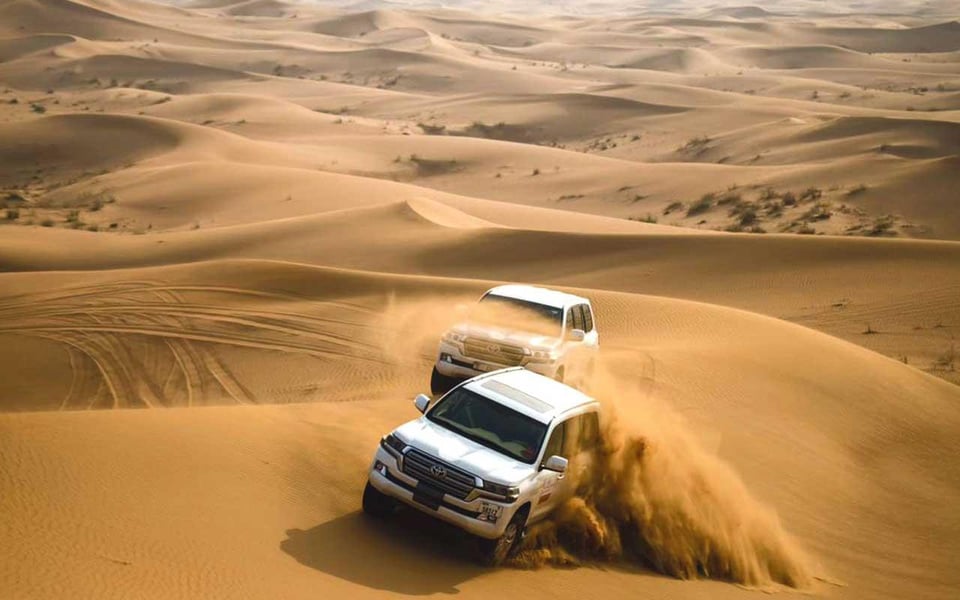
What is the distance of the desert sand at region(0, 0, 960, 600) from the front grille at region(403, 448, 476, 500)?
58 cm

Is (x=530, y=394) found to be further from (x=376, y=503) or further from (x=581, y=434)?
(x=376, y=503)

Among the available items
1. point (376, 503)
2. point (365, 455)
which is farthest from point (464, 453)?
point (365, 455)

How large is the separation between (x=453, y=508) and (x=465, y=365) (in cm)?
390

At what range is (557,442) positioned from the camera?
8.38 m

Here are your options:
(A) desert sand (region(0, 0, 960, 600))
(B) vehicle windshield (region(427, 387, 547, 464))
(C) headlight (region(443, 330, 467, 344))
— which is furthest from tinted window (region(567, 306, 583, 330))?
(B) vehicle windshield (region(427, 387, 547, 464))

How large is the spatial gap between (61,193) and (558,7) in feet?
527

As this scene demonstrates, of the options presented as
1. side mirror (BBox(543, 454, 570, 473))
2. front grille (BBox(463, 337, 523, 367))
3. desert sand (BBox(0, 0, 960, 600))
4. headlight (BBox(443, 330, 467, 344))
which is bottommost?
desert sand (BBox(0, 0, 960, 600))

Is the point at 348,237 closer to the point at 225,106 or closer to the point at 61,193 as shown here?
the point at 61,193

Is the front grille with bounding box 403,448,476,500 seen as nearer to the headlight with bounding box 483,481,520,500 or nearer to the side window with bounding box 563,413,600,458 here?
the headlight with bounding box 483,481,520,500

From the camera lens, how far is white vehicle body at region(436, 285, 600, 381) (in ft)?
37.2

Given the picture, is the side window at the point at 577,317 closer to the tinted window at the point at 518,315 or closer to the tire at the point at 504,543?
the tinted window at the point at 518,315

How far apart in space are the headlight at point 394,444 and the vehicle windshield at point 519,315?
398 centimetres

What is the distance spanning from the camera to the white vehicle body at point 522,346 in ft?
37.2

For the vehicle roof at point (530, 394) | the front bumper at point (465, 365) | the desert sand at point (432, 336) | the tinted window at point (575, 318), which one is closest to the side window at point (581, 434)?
Answer: the vehicle roof at point (530, 394)
